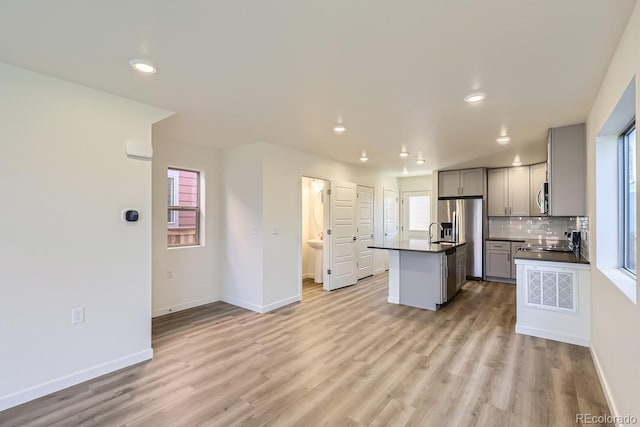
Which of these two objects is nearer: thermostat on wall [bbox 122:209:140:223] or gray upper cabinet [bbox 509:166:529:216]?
thermostat on wall [bbox 122:209:140:223]

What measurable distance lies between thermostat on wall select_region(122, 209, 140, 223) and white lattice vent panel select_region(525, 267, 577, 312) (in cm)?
415

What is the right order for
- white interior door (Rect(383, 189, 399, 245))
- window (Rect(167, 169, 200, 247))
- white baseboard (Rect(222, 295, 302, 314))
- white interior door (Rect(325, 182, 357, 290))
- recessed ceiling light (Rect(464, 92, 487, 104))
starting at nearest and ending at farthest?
1. recessed ceiling light (Rect(464, 92, 487, 104))
2. white baseboard (Rect(222, 295, 302, 314))
3. window (Rect(167, 169, 200, 247))
4. white interior door (Rect(325, 182, 357, 290))
5. white interior door (Rect(383, 189, 399, 245))

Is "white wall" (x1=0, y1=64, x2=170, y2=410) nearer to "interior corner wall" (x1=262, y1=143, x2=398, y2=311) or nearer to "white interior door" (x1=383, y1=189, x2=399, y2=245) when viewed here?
"interior corner wall" (x1=262, y1=143, x2=398, y2=311)

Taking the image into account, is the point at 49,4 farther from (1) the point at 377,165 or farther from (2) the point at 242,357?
(1) the point at 377,165

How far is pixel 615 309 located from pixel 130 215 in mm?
3842

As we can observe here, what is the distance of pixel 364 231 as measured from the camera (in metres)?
6.48

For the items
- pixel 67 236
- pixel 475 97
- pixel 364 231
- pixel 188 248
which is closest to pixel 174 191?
pixel 188 248

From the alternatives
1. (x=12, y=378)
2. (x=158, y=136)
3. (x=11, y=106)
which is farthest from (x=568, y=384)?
(x=158, y=136)

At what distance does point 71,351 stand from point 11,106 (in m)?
1.92

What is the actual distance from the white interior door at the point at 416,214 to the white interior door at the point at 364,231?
6.08ft

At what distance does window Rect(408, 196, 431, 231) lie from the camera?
7.96 meters

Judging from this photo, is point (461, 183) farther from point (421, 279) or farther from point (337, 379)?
point (337, 379)

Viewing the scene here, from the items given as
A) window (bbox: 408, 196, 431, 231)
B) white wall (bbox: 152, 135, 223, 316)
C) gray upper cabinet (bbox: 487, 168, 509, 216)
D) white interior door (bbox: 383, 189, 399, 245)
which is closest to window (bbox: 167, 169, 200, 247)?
white wall (bbox: 152, 135, 223, 316)

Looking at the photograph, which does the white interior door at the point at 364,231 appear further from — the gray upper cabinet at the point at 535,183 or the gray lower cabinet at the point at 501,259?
the gray upper cabinet at the point at 535,183
